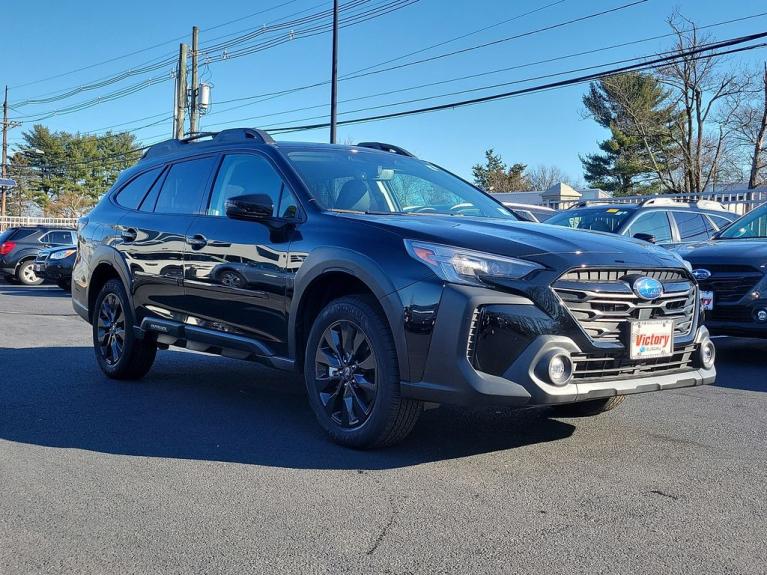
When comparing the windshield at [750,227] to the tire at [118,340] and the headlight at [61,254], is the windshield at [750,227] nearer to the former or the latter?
the tire at [118,340]

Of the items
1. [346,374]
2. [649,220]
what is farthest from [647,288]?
[649,220]

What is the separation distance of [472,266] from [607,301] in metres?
0.71

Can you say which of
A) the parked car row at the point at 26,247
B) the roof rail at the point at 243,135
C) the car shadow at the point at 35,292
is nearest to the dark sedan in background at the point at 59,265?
the car shadow at the point at 35,292

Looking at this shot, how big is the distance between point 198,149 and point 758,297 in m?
4.81

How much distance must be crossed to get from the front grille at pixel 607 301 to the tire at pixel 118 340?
373 cm

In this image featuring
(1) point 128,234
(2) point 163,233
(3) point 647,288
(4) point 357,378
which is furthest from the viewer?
(1) point 128,234

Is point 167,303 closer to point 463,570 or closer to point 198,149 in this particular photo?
point 198,149

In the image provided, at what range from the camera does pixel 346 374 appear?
443 cm

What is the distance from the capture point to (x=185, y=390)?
6.37 m

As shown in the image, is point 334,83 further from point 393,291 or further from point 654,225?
point 393,291

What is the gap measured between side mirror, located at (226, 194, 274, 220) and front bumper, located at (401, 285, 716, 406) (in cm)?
149

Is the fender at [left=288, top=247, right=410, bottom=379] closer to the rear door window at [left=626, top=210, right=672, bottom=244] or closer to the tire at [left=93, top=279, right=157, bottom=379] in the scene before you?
the tire at [left=93, top=279, right=157, bottom=379]

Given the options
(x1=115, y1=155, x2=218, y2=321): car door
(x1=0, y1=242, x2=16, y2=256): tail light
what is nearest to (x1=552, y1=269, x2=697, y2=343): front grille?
(x1=115, y1=155, x2=218, y2=321): car door

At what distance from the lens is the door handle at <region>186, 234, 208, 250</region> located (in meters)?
5.53
